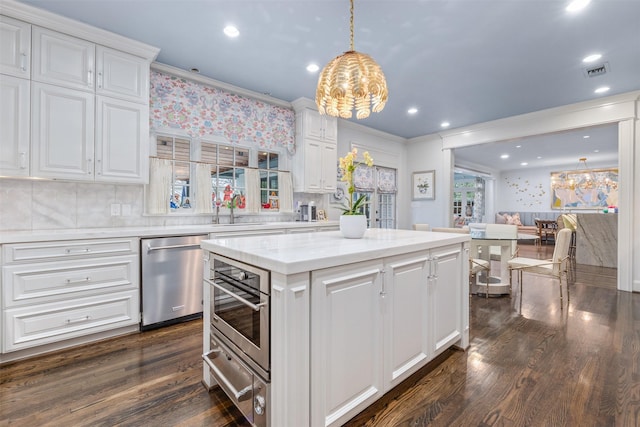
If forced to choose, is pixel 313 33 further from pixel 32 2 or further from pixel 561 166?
pixel 561 166

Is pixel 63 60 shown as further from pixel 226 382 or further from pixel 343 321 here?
pixel 343 321

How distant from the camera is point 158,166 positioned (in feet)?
10.8

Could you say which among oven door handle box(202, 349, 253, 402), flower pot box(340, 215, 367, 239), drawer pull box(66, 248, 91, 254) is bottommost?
oven door handle box(202, 349, 253, 402)

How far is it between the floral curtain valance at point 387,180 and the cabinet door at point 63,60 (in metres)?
5.00

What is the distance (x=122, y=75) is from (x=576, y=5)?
13.0 feet

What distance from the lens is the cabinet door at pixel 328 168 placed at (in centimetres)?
463

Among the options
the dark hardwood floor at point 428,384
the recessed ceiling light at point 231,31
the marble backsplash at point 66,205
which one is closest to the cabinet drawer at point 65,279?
the dark hardwood floor at point 428,384

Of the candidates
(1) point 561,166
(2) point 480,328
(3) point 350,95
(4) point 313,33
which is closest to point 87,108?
(4) point 313,33

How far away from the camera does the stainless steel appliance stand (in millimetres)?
1316

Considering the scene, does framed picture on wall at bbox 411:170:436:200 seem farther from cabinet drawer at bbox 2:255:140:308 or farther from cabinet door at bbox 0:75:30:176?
cabinet door at bbox 0:75:30:176

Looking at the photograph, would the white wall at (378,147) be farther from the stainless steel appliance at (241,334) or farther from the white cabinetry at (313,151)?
the stainless steel appliance at (241,334)

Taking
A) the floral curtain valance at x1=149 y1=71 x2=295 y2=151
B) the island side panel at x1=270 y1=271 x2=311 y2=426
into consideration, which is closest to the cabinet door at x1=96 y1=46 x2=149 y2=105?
the floral curtain valance at x1=149 y1=71 x2=295 y2=151

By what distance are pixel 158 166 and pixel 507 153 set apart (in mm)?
8872

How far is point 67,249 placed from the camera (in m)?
2.33
